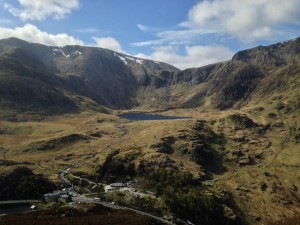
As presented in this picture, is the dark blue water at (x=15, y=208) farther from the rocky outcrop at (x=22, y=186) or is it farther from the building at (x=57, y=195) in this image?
the rocky outcrop at (x=22, y=186)

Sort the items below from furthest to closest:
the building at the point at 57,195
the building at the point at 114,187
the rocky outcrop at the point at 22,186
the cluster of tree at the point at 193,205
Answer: the building at the point at 114,187
the rocky outcrop at the point at 22,186
the cluster of tree at the point at 193,205
the building at the point at 57,195

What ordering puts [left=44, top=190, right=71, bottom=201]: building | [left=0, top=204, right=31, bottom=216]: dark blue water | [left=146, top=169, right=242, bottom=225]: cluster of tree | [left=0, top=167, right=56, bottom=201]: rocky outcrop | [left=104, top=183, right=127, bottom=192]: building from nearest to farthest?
[left=0, top=204, right=31, bottom=216]: dark blue water < [left=44, top=190, right=71, bottom=201]: building < [left=146, top=169, right=242, bottom=225]: cluster of tree < [left=0, top=167, right=56, bottom=201]: rocky outcrop < [left=104, top=183, right=127, bottom=192]: building

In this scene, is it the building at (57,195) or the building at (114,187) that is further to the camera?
the building at (114,187)

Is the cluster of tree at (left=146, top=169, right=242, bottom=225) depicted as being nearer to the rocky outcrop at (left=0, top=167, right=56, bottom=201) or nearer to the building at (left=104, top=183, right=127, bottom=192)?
the building at (left=104, top=183, right=127, bottom=192)

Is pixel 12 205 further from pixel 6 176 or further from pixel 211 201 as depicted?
pixel 211 201

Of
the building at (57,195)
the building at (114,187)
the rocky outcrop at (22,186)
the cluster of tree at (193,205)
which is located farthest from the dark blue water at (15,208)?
the cluster of tree at (193,205)

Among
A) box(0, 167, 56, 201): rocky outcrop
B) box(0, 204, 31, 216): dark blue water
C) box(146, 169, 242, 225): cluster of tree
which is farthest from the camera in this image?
box(0, 167, 56, 201): rocky outcrop

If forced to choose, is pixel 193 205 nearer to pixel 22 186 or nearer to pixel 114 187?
pixel 114 187

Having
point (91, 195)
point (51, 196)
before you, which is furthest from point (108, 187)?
point (51, 196)

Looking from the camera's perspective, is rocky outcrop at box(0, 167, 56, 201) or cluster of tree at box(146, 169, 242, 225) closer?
cluster of tree at box(146, 169, 242, 225)

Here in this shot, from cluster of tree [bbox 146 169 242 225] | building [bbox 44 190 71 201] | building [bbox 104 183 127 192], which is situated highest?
building [bbox 44 190 71 201]

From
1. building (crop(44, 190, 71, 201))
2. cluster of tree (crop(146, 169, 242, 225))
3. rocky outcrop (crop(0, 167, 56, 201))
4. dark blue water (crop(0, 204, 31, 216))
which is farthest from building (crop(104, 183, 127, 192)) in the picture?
dark blue water (crop(0, 204, 31, 216))
